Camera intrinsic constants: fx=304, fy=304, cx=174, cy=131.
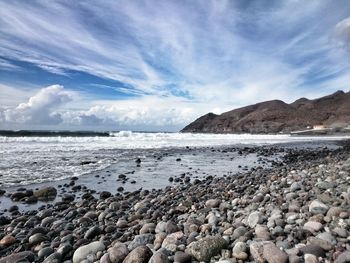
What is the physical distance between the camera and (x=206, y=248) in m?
3.60

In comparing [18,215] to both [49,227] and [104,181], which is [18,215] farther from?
[104,181]

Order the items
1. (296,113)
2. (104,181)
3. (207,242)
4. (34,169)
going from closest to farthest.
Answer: (207,242), (104,181), (34,169), (296,113)

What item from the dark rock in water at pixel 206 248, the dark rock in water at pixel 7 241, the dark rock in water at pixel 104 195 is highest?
the dark rock in water at pixel 206 248

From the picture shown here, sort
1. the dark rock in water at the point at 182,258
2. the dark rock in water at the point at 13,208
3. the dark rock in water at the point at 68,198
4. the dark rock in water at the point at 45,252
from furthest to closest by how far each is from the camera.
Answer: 1. the dark rock in water at the point at 68,198
2. the dark rock in water at the point at 13,208
3. the dark rock in water at the point at 45,252
4. the dark rock in water at the point at 182,258

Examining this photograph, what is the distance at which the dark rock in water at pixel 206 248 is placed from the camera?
3.53 meters

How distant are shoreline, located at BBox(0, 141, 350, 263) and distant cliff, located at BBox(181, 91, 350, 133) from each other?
310 ft

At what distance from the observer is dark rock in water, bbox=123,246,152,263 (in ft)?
11.7

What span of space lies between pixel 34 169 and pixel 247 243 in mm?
11134

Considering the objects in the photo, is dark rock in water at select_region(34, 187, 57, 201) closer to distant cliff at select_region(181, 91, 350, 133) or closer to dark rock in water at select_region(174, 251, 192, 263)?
dark rock in water at select_region(174, 251, 192, 263)

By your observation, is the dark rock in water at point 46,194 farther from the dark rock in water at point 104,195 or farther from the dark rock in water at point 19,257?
the dark rock in water at point 19,257

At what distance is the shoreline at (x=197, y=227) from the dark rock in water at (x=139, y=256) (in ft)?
0.04

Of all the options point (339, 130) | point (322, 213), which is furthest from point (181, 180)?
point (339, 130)

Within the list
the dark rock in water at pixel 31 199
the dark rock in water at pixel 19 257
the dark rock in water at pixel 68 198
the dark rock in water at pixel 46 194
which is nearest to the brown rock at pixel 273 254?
the dark rock in water at pixel 19 257

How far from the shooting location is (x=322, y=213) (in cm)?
435
